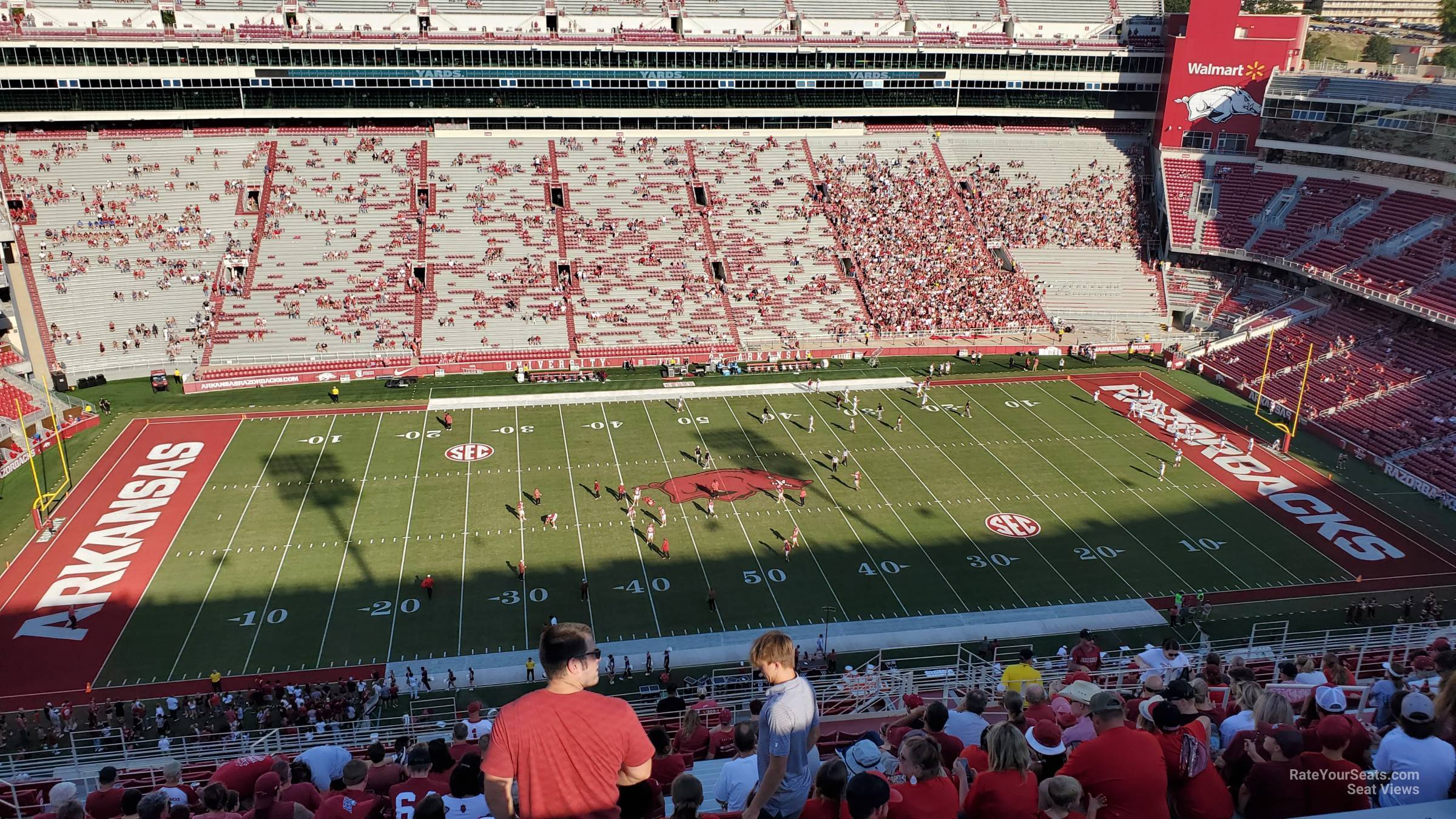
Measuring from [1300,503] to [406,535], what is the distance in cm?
2844

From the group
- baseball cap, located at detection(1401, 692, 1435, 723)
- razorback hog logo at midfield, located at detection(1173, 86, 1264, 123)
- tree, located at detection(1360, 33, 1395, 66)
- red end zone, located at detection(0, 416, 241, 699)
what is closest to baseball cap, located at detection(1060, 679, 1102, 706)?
baseball cap, located at detection(1401, 692, 1435, 723)

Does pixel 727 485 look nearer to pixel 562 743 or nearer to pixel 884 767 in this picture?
pixel 884 767

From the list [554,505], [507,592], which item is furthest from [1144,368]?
[507,592]

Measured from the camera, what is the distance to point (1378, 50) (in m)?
102

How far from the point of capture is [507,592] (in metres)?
27.5

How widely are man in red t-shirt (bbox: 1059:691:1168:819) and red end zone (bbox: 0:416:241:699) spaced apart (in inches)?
941

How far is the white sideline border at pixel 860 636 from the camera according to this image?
24.1 m

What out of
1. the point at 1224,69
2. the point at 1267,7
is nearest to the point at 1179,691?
the point at 1224,69

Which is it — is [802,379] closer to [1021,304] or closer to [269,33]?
[1021,304]

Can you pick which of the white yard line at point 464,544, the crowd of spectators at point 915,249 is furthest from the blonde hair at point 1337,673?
the crowd of spectators at point 915,249

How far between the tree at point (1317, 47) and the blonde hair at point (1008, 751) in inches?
4555

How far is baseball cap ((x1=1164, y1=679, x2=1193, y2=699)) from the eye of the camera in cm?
866

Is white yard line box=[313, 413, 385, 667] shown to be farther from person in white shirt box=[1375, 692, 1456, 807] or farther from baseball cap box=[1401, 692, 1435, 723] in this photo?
baseball cap box=[1401, 692, 1435, 723]

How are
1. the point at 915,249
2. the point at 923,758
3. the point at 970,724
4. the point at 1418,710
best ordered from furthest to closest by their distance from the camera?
the point at 915,249, the point at 970,724, the point at 1418,710, the point at 923,758
